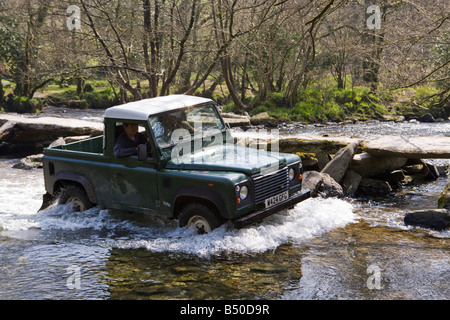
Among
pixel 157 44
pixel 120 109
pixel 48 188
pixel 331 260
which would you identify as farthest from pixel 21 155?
pixel 331 260

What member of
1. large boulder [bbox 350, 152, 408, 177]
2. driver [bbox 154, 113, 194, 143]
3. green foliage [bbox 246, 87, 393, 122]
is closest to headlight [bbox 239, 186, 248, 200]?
driver [bbox 154, 113, 194, 143]

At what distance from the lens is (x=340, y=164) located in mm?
10922

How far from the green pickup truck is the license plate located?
1 cm

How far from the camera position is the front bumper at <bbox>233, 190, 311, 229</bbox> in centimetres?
686

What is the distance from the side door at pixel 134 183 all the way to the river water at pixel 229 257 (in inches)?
18.2

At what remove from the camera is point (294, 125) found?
70.4ft

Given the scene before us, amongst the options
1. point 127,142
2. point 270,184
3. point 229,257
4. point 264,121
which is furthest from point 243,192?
point 264,121

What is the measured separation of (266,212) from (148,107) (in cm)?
235

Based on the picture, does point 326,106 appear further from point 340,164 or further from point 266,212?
point 266,212

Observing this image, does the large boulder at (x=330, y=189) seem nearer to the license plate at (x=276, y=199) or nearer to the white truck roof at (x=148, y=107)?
the license plate at (x=276, y=199)

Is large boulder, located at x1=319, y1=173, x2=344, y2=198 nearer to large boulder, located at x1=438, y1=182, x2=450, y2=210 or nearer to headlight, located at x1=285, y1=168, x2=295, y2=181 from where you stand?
large boulder, located at x1=438, y1=182, x2=450, y2=210
